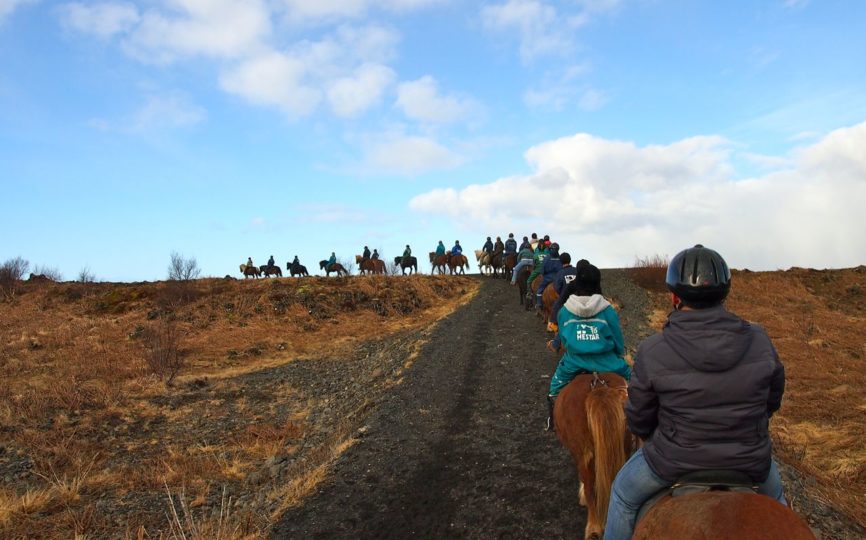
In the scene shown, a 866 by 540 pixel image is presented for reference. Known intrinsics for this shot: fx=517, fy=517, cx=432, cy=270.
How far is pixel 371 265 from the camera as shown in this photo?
38.0m

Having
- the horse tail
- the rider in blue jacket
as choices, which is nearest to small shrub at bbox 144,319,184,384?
the rider in blue jacket

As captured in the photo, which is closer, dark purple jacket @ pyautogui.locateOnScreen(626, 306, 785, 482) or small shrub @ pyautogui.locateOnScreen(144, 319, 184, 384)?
dark purple jacket @ pyautogui.locateOnScreen(626, 306, 785, 482)

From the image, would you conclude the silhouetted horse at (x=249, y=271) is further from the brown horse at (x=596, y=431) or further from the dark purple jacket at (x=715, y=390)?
the dark purple jacket at (x=715, y=390)

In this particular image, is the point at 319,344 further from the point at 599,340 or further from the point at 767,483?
the point at 767,483

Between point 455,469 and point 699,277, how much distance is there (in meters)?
5.62

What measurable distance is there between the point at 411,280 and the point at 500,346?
14783 millimetres

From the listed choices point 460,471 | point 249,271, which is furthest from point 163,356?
point 249,271

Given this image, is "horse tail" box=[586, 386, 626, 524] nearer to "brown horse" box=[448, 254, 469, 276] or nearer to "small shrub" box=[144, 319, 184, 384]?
"small shrub" box=[144, 319, 184, 384]

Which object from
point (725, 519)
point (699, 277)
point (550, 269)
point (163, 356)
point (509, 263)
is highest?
point (509, 263)

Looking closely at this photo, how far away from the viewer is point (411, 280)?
96.0 ft

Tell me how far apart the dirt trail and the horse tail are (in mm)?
1582

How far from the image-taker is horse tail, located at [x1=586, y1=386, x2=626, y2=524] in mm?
4109

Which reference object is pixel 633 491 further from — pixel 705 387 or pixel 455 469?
pixel 455 469

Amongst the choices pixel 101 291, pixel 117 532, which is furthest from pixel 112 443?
pixel 101 291
